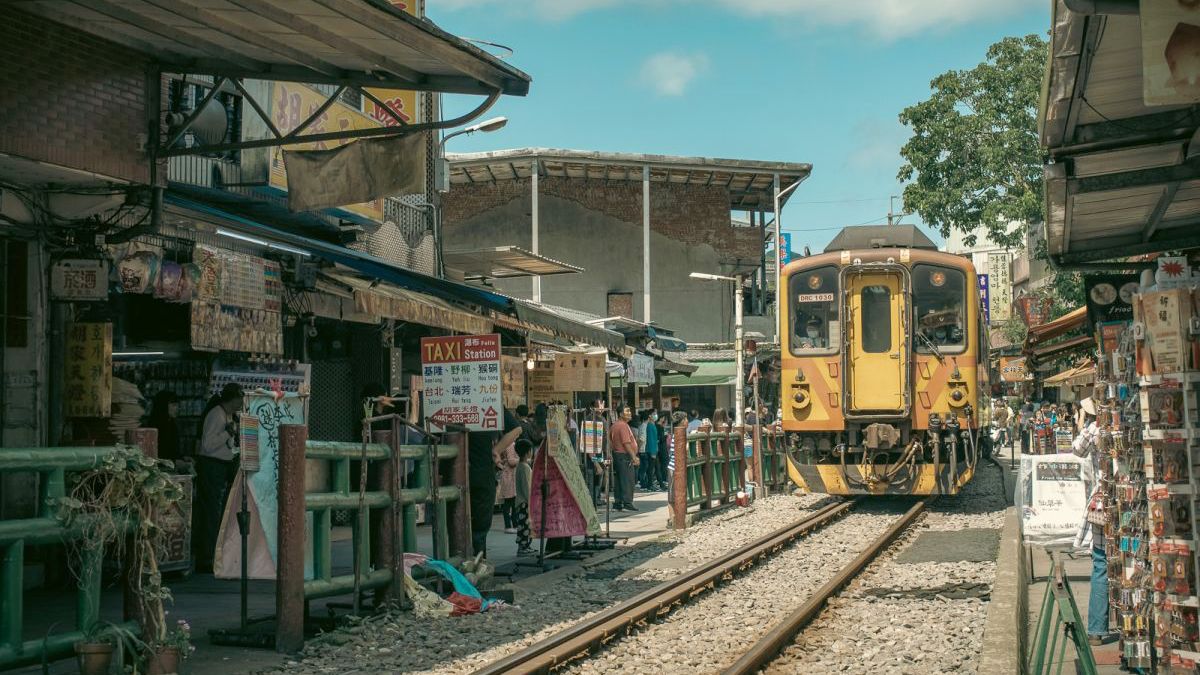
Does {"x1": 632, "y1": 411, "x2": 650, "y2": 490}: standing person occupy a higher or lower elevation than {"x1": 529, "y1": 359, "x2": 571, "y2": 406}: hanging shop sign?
lower

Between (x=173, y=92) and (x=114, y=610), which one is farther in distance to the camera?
(x=173, y=92)

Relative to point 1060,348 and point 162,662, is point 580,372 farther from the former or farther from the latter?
point 162,662

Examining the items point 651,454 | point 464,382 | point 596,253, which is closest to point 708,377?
point 596,253

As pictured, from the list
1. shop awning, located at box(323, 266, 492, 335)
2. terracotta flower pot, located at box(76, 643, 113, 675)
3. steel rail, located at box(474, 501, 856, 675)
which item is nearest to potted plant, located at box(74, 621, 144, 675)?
terracotta flower pot, located at box(76, 643, 113, 675)

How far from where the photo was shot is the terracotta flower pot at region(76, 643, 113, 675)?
6238 mm

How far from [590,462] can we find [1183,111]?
13.4 m

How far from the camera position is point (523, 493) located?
1388 centimetres

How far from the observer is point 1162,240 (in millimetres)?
8250

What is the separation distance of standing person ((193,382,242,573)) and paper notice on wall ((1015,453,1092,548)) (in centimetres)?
664

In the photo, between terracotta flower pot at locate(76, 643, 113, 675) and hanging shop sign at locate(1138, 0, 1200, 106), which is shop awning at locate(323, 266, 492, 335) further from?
hanging shop sign at locate(1138, 0, 1200, 106)

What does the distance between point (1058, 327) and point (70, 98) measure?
744 cm

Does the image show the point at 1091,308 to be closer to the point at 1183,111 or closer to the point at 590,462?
the point at 1183,111

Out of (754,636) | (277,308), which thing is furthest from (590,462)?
(754,636)

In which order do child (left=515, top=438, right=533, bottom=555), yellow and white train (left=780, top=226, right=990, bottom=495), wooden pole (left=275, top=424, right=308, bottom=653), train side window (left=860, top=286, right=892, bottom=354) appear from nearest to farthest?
1. wooden pole (left=275, top=424, right=308, bottom=653)
2. child (left=515, top=438, right=533, bottom=555)
3. yellow and white train (left=780, top=226, right=990, bottom=495)
4. train side window (left=860, top=286, right=892, bottom=354)
